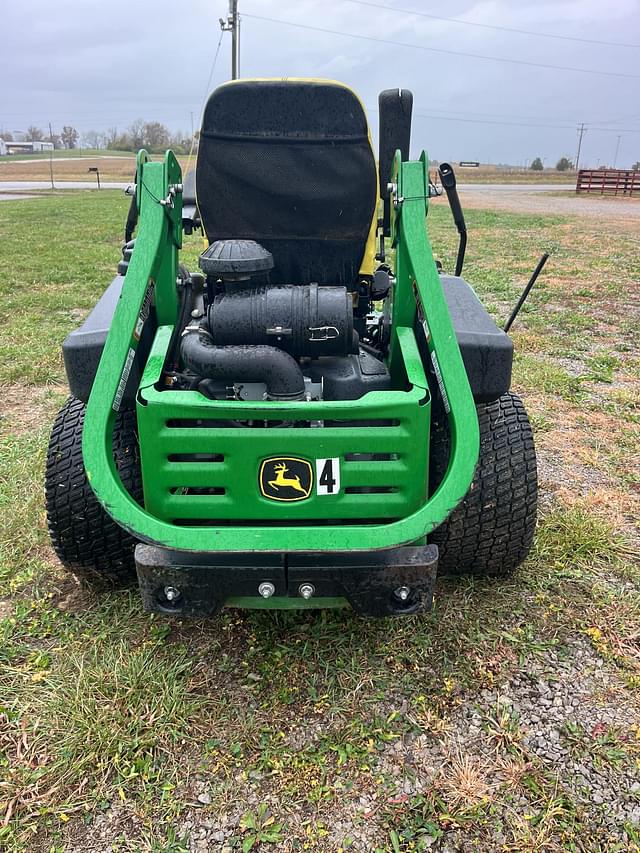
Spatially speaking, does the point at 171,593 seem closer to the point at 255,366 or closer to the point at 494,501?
the point at 255,366

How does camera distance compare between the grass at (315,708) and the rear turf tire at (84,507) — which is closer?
the grass at (315,708)

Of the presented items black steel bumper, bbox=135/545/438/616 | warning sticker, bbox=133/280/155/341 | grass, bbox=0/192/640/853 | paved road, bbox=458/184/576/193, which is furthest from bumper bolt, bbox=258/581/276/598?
paved road, bbox=458/184/576/193

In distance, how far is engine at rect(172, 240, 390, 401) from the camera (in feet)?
7.04

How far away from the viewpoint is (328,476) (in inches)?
78.4

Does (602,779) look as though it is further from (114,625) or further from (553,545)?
(114,625)

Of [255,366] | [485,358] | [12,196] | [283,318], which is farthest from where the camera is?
[12,196]

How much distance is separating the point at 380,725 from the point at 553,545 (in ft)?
4.08

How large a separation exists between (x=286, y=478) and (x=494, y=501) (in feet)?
2.92

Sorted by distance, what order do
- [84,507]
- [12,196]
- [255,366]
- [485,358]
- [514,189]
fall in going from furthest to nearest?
[514,189]
[12,196]
[84,507]
[485,358]
[255,366]

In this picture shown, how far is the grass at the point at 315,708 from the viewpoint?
5.99ft

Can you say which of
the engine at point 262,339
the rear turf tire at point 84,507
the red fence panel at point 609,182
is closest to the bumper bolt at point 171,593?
the rear turf tire at point 84,507

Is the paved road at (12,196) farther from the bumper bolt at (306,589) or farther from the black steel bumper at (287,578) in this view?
the bumper bolt at (306,589)

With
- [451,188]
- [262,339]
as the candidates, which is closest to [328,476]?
[262,339]

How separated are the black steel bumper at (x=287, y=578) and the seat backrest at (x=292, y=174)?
1.40m
